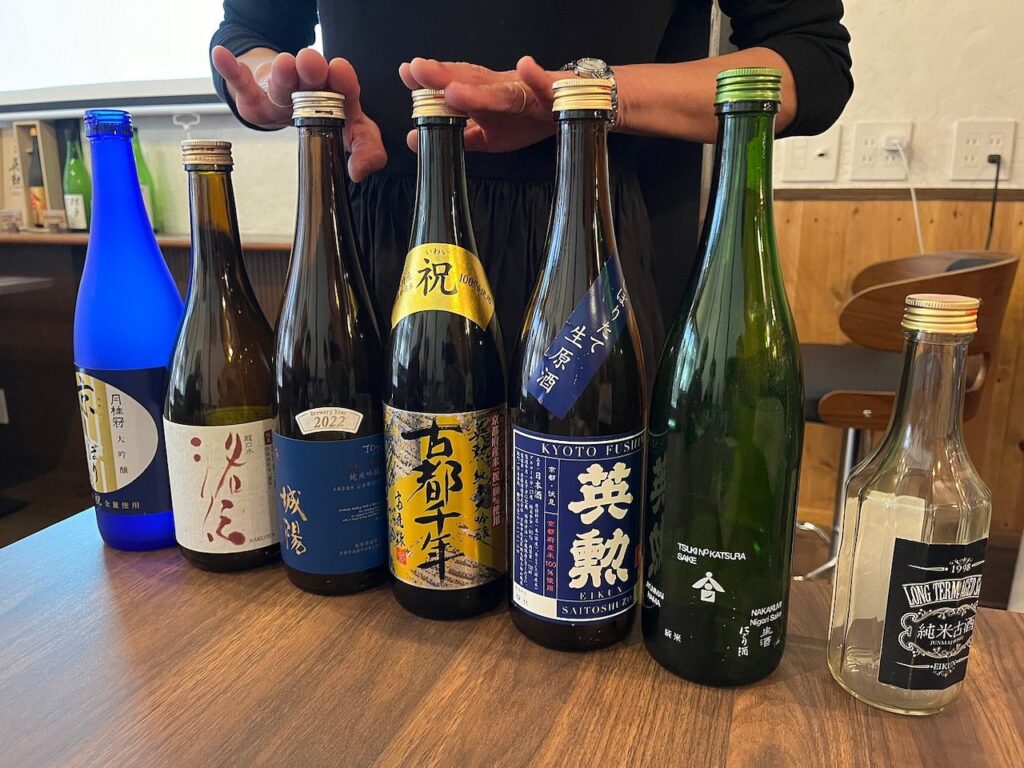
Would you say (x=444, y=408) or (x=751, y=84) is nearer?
(x=751, y=84)

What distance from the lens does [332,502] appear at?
489mm

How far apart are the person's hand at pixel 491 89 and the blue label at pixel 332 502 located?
21 cm

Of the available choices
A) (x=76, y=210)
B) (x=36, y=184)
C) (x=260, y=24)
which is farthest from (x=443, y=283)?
(x=36, y=184)

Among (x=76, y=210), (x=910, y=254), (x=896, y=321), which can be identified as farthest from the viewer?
(x=76, y=210)

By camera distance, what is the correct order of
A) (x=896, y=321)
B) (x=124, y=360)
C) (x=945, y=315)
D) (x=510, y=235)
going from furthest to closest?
(x=896, y=321) < (x=510, y=235) < (x=124, y=360) < (x=945, y=315)

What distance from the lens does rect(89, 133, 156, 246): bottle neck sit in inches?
21.0

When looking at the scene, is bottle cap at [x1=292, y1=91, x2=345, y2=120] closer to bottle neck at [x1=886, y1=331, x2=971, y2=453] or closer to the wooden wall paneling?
bottle neck at [x1=886, y1=331, x2=971, y2=453]

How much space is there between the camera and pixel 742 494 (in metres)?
0.41

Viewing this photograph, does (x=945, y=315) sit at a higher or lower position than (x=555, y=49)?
lower

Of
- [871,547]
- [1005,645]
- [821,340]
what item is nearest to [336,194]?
[871,547]

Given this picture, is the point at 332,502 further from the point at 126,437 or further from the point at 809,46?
→ the point at 809,46

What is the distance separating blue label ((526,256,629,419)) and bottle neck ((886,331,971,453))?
0.15 metres

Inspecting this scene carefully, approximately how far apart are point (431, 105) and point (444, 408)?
0.17 metres

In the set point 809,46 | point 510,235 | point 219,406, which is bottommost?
point 219,406
